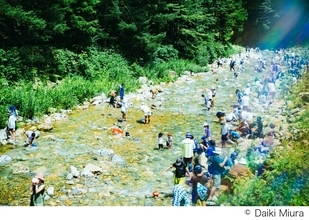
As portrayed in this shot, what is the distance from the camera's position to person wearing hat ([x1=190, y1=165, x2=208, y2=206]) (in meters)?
6.03

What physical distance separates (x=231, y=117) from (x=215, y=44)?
1007 cm

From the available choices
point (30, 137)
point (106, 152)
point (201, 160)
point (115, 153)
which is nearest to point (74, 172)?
point (106, 152)

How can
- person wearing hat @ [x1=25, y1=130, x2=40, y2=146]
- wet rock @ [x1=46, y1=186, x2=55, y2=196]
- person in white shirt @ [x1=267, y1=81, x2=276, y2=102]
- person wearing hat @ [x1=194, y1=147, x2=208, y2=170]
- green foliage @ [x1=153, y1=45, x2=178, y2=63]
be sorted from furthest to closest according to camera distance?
green foliage @ [x1=153, y1=45, x2=178, y2=63] < person in white shirt @ [x1=267, y1=81, x2=276, y2=102] < person wearing hat @ [x1=25, y1=130, x2=40, y2=146] < person wearing hat @ [x1=194, y1=147, x2=208, y2=170] < wet rock @ [x1=46, y1=186, x2=55, y2=196]

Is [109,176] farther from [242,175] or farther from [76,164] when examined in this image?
[242,175]

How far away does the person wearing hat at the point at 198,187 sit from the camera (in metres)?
6.03

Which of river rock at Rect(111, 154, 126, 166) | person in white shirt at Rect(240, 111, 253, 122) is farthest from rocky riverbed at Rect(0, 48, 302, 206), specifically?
person in white shirt at Rect(240, 111, 253, 122)

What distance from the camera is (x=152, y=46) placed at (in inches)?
737

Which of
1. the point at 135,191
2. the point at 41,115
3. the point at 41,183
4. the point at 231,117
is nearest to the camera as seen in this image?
the point at 41,183

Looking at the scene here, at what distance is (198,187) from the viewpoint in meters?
6.07

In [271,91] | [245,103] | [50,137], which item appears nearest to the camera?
[50,137]

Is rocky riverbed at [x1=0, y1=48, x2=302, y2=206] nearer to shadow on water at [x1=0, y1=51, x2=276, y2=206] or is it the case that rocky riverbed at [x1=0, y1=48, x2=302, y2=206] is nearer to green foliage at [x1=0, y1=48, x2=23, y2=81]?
shadow on water at [x1=0, y1=51, x2=276, y2=206]

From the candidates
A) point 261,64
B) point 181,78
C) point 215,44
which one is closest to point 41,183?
point 181,78

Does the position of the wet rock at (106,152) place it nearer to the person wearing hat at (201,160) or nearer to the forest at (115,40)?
the person wearing hat at (201,160)

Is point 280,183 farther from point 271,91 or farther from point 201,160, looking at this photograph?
point 271,91
